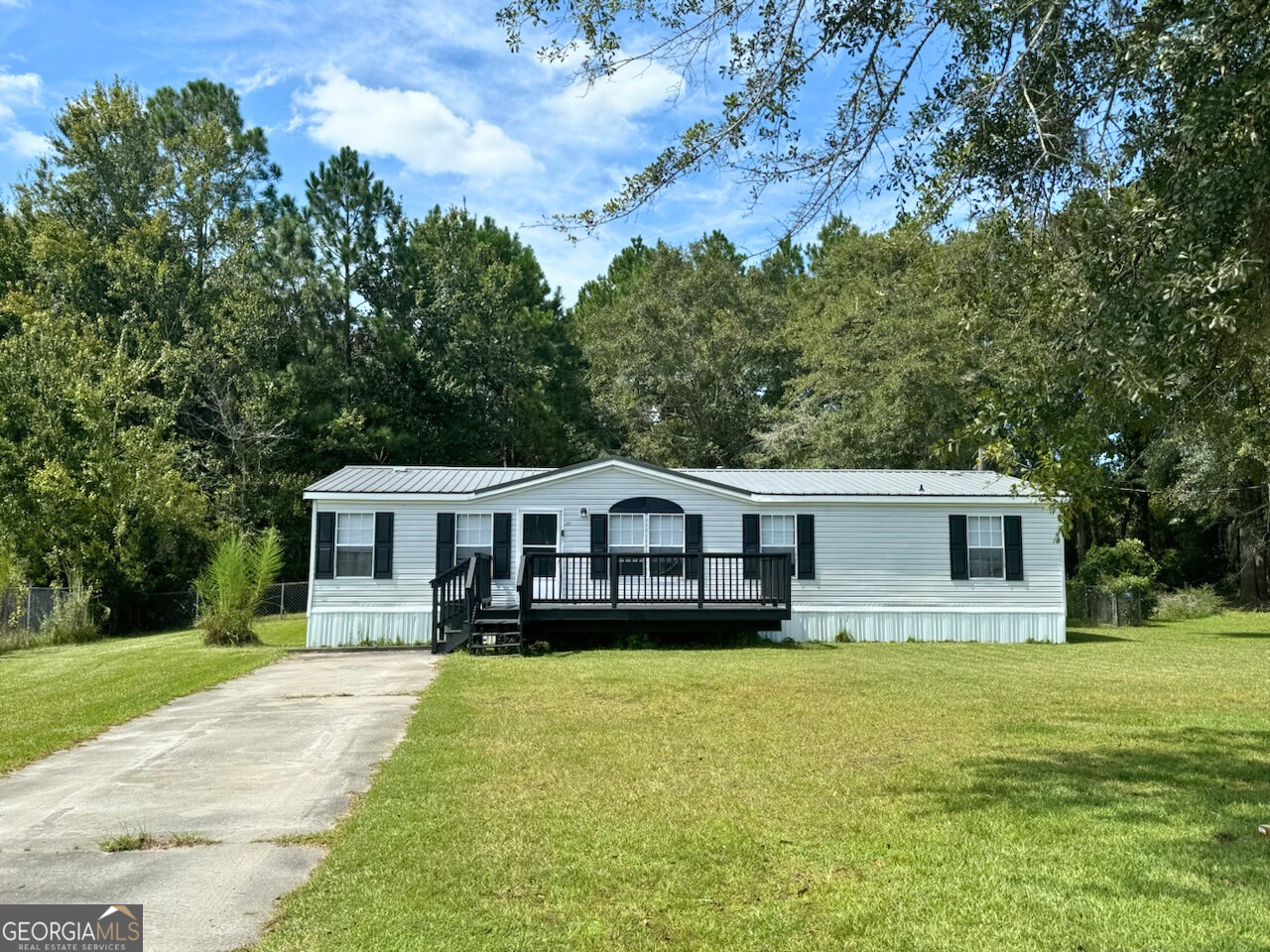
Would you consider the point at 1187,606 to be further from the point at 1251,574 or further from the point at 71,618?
the point at 71,618

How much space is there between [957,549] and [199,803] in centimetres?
1584

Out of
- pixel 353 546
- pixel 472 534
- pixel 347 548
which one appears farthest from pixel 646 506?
pixel 347 548

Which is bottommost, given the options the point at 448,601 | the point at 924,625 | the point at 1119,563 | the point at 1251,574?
the point at 924,625

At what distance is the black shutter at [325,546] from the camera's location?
18.0 m

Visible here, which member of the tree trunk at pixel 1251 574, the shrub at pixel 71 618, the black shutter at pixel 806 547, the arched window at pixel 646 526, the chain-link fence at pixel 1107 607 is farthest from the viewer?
the tree trunk at pixel 1251 574

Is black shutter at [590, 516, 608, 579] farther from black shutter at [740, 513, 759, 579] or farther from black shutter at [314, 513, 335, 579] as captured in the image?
black shutter at [314, 513, 335, 579]

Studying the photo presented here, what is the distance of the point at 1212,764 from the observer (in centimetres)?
688

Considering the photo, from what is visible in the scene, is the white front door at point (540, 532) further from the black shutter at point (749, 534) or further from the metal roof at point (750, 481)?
the black shutter at point (749, 534)

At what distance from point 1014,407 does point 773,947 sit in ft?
14.2

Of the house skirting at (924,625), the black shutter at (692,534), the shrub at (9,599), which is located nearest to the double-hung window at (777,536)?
the house skirting at (924,625)

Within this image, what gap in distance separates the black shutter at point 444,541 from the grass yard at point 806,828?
8.00m

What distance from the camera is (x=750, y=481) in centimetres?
2034

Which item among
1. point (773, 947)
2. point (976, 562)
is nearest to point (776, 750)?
point (773, 947)

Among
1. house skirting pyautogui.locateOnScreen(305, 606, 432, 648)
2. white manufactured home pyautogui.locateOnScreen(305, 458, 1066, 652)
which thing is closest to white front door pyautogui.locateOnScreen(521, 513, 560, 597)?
white manufactured home pyautogui.locateOnScreen(305, 458, 1066, 652)
